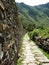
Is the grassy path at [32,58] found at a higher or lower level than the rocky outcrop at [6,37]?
lower

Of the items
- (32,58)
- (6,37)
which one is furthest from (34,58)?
(6,37)

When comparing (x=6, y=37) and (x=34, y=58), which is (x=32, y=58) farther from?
(x=6, y=37)

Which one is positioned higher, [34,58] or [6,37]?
[6,37]

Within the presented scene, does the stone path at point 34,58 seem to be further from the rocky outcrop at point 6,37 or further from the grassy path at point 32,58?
the rocky outcrop at point 6,37

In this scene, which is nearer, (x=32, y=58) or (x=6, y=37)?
(x=6, y=37)

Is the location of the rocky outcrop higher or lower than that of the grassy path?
higher

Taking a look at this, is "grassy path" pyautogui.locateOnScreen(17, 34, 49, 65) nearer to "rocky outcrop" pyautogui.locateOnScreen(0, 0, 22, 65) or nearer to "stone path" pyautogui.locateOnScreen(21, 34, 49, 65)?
"stone path" pyautogui.locateOnScreen(21, 34, 49, 65)

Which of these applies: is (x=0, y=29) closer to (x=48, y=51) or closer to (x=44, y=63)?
(x=44, y=63)

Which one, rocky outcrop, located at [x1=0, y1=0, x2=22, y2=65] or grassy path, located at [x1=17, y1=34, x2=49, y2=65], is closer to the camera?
rocky outcrop, located at [x1=0, y1=0, x2=22, y2=65]

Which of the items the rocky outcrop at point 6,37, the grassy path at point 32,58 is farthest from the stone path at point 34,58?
the rocky outcrop at point 6,37

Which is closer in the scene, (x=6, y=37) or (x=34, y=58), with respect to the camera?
(x=6, y=37)

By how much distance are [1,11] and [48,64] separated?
6.31 m

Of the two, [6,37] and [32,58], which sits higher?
[6,37]

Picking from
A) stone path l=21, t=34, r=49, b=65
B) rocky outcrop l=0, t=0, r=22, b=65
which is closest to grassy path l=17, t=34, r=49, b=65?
stone path l=21, t=34, r=49, b=65
